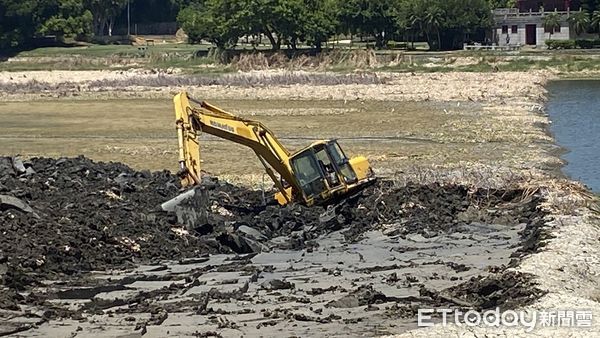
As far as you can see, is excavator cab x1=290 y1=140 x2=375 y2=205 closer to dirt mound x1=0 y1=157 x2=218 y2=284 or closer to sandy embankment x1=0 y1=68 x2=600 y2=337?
dirt mound x1=0 y1=157 x2=218 y2=284

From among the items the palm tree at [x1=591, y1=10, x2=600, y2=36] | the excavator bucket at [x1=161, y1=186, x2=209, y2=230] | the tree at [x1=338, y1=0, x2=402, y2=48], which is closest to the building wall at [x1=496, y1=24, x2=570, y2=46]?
the palm tree at [x1=591, y1=10, x2=600, y2=36]

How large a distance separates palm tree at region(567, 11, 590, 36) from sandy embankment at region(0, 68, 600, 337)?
87.3 feet

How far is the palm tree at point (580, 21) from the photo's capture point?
10456 centimetres

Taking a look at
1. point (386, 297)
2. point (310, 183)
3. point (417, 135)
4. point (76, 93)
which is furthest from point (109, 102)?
point (386, 297)

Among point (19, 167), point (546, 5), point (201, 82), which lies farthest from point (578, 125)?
point (546, 5)

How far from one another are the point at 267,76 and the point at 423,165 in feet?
149

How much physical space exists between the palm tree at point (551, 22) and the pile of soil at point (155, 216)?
3441 inches

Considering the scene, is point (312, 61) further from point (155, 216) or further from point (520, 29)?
point (155, 216)

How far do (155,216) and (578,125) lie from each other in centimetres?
2870

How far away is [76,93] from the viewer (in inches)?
2662

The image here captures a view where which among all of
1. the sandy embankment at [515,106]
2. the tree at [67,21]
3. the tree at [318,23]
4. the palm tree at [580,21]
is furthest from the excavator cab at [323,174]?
the tree at [67,21]

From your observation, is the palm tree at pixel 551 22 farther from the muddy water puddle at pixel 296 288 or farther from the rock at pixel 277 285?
the rock at pixel 277 285

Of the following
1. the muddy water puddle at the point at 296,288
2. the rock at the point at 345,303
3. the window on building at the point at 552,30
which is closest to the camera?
the muddy water puddle at the point at 296,288

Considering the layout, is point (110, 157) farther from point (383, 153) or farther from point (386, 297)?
point (386, 297)
